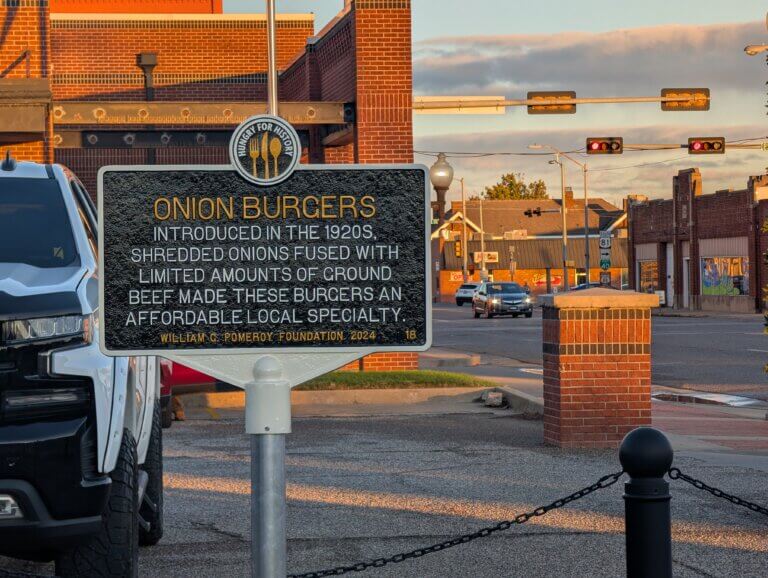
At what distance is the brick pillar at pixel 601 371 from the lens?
12.4 metres

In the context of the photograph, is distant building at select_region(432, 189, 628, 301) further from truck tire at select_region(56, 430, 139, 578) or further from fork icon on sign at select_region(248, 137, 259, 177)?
fork icon on sign at select_region(248, 137, 259, 177)

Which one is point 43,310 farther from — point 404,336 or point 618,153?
point 618,153

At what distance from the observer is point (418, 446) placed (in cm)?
1288

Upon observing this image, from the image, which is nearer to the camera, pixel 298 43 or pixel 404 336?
pixel 404 336

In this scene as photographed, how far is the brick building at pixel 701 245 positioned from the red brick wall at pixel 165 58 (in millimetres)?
32556

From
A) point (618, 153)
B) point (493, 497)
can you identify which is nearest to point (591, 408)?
point (493, 497)

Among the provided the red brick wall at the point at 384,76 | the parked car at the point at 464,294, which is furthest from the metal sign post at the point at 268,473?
the parked car at the point at 464,294

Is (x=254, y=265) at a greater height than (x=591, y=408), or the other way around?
(x=254, y=265)

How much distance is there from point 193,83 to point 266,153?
90.6 ft

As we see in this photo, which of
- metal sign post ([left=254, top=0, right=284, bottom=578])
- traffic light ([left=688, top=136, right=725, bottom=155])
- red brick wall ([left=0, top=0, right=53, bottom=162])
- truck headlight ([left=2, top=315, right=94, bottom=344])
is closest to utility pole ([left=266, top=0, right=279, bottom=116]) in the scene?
red brick wall ([left=0, top=0, right=53, bottom=162])

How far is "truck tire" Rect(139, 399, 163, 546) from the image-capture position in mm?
7629

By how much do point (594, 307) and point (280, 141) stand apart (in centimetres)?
765

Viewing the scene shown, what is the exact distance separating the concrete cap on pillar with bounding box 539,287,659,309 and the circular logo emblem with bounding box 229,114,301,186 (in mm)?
7385

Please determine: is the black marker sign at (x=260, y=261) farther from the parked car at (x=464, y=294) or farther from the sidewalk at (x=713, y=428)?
the parked car at (x=464, y=294)
